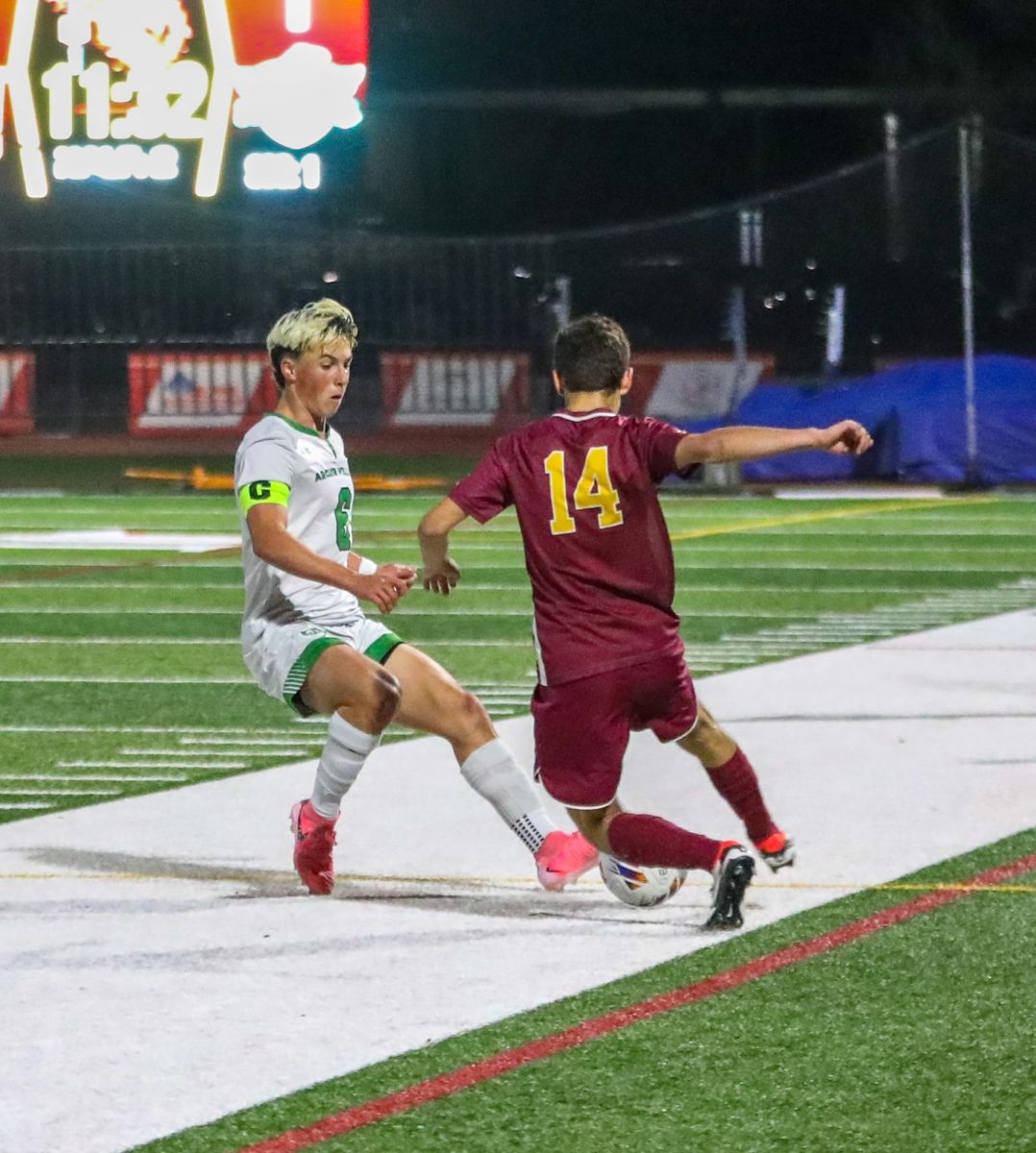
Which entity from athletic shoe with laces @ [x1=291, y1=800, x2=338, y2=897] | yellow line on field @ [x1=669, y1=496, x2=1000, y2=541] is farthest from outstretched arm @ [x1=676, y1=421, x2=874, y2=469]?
yellow line on field @ [x1=669, y1=496, x2=1000, y2=541]

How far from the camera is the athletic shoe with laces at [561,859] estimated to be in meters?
6.48

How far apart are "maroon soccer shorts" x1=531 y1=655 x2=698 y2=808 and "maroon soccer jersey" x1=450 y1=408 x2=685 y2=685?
4 cm

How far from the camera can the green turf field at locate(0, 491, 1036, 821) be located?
956 cm

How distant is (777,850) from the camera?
21.3ft

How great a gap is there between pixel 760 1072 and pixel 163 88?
35.7m

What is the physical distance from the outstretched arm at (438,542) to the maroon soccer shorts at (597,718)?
0.36 m

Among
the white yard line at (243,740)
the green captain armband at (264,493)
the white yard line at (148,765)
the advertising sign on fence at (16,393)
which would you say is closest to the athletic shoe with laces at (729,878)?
the green captain armband at (264,493)

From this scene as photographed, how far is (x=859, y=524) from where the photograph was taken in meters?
22.0

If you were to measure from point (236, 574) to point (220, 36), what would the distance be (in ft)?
73.8

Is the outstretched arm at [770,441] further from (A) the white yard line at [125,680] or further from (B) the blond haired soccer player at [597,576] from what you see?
(A) the white yard line at [125,680]

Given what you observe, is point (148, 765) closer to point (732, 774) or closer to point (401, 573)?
point (401, 573)

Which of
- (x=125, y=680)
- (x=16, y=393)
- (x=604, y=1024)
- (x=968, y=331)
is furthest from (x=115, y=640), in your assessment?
(x=16, y=393)

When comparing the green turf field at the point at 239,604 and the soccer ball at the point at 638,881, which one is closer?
the soccer ball at the point at 638,881

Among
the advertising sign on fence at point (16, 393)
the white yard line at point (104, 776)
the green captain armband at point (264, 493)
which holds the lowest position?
the advertising sign on fence at point (16, 393)
